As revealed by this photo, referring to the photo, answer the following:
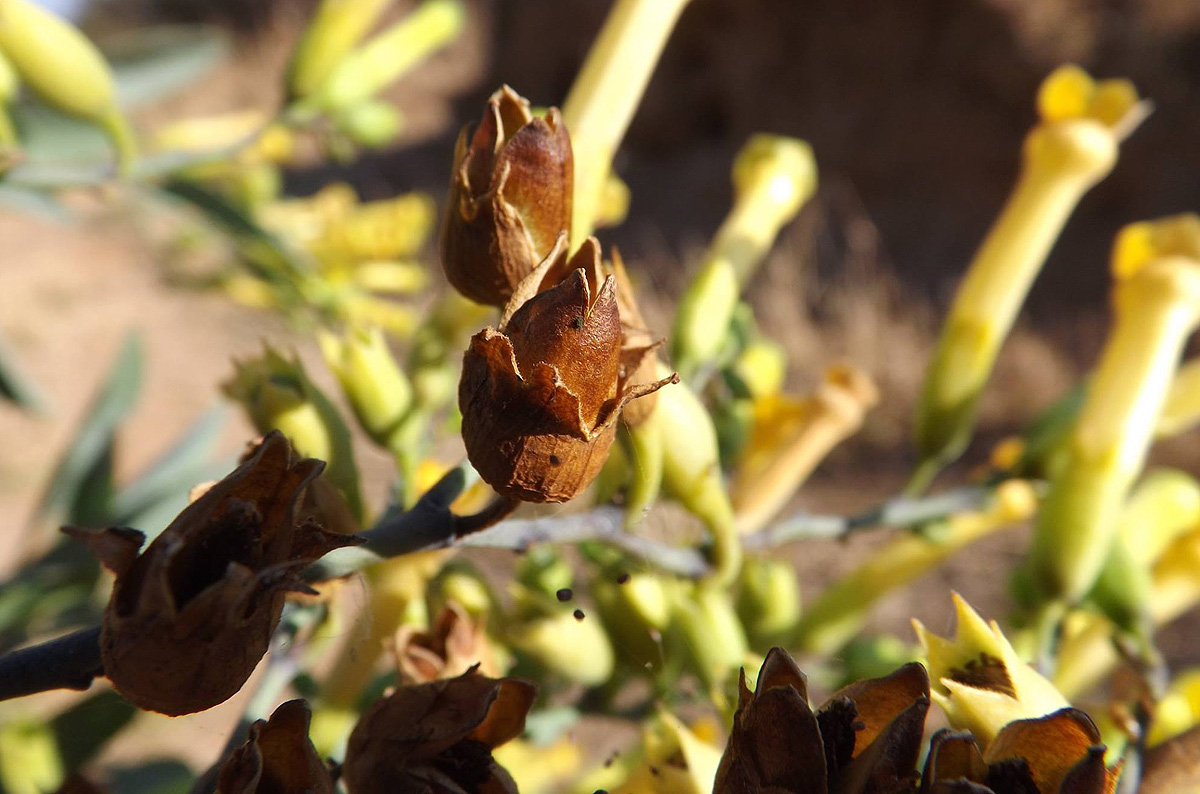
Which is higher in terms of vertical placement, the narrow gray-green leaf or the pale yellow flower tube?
the narrow gray-green leaf

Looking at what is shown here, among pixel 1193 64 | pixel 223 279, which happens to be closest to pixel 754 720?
pixel 223 279

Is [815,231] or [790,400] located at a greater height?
[790,400]

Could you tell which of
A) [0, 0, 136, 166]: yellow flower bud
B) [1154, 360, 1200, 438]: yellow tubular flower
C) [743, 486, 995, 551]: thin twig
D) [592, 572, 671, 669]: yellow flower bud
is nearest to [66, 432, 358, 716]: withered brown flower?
[592, 572, 671, 669]: yellow flower bud

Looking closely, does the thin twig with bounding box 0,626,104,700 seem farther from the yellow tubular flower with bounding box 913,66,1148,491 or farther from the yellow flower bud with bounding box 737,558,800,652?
A: the yellow tubular flower with bounding box 913,66,1148,491

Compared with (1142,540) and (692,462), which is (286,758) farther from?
(1142,540)

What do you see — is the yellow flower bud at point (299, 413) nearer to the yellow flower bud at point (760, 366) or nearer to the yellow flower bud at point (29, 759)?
the yellow flower bud at point (29, 759)

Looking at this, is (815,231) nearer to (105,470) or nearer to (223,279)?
(223,279)
